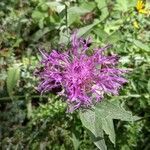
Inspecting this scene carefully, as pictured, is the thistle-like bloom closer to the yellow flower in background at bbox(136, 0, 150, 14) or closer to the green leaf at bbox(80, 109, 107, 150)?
the green leaf at bbox(80, 109, 107, 150)

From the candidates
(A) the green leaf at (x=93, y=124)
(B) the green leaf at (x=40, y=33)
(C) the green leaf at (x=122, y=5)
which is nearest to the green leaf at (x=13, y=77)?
(B) the green leaf at (x=40, y=33)

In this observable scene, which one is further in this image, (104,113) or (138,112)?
(138,112)

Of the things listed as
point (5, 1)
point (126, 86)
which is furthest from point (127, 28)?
point (5, 1)

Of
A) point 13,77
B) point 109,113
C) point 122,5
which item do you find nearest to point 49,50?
point 13,77

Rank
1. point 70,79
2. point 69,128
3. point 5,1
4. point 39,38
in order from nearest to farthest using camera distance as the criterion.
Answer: point 70,79 → point 69,128 → point 39,38 → point 5,1

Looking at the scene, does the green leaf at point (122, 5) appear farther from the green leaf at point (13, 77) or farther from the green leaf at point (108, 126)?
the green leaf at point (108, 126)

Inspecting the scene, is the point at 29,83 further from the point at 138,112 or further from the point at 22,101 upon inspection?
the point at 138,112

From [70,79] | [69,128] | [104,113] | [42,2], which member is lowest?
[69,128]
